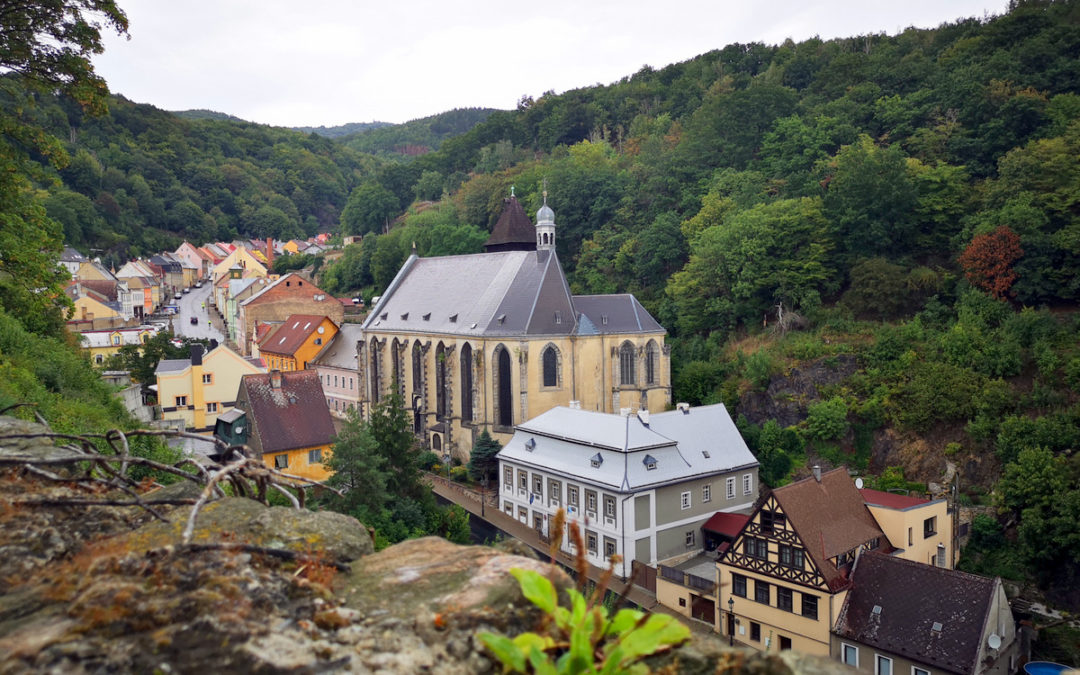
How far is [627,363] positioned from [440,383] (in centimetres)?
1238

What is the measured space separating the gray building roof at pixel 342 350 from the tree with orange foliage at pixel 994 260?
41254 mm

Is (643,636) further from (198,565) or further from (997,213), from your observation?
(997,213)

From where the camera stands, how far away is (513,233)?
54.2 meters

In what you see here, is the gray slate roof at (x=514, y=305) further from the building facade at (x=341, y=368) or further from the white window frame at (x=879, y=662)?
the white window frame at (x=879, y=662)

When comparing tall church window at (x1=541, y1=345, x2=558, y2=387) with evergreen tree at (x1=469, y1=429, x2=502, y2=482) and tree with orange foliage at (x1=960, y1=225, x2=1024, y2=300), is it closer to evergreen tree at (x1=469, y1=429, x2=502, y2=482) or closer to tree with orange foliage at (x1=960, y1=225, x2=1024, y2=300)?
evergreen tree at (x1=469, y1=429, x2=502, y2=482)

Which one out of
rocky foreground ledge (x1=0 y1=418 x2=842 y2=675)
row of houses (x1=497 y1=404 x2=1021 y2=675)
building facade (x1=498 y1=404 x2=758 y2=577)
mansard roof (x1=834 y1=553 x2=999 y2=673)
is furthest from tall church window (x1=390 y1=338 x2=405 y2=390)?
rocky foreground ledge (x1=0 y1=418 x2=842 y2=675)

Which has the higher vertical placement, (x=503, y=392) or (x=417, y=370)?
(x=417, y=370)

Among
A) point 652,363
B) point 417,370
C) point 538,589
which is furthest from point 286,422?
point 538,589

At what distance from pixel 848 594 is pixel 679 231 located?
3592 cm

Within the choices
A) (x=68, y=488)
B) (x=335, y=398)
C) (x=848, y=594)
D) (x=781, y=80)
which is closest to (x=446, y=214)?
(x=335, y=398)

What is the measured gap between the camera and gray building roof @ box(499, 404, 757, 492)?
3012 cm

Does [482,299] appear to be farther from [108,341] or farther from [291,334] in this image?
[108,341]

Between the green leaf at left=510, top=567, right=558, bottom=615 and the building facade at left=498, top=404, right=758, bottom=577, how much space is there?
80.8 ft

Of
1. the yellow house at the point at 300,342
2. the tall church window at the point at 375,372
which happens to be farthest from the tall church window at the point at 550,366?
the yellow house at the point at 300,342
